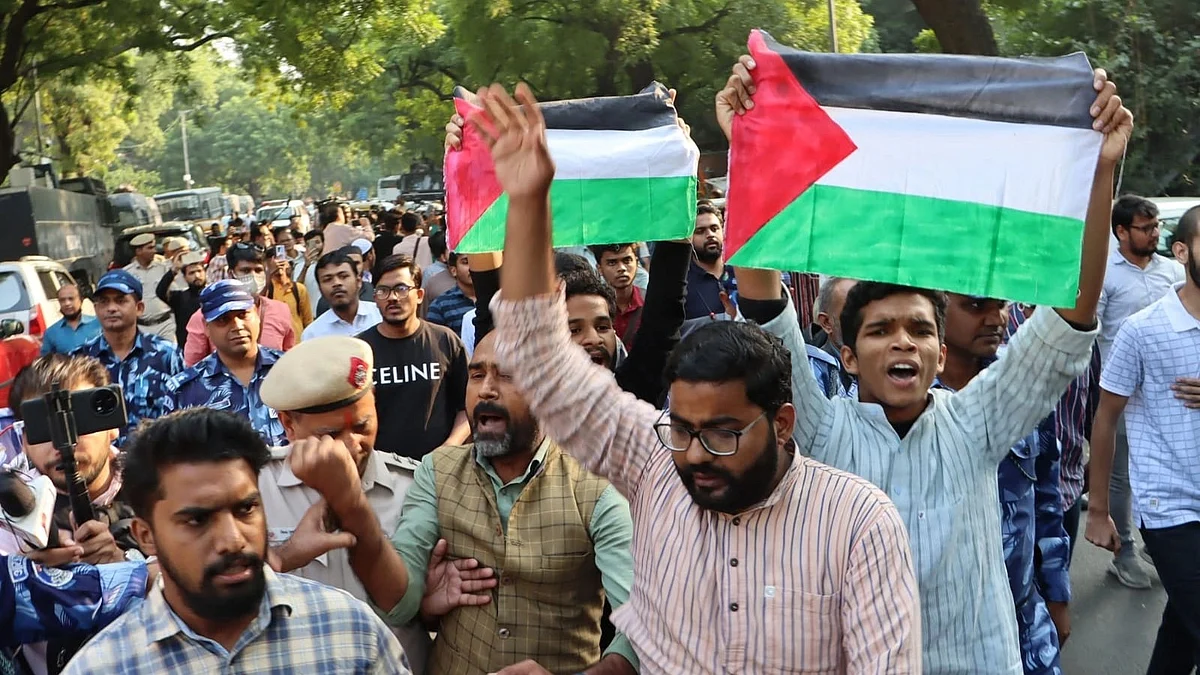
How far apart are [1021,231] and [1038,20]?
1978cm

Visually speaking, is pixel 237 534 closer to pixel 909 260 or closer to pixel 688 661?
pixel 688 661

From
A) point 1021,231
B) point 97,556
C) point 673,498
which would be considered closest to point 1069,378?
point 1021,231

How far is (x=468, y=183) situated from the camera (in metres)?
4.39

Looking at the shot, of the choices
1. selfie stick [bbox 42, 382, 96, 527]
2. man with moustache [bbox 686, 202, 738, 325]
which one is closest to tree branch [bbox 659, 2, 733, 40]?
man with moustache [bbox 686, 202, 738, 325]

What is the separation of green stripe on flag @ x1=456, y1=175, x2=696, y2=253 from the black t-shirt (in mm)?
1534

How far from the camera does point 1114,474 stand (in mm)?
6395

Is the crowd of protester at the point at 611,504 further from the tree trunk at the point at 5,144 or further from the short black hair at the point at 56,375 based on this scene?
the tree trunk at the point at 5,144

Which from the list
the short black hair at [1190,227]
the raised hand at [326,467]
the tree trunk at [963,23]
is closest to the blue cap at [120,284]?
the raised hand at [326,467]

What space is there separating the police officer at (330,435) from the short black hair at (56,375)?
3.41 feet

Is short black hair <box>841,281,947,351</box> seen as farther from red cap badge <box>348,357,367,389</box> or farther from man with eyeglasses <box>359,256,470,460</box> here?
man with eyeglasses <box>359,256,470,460</box>

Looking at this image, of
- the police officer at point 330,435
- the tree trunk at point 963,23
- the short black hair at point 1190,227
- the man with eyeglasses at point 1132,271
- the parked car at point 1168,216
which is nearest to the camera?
the police officer at point 330,435

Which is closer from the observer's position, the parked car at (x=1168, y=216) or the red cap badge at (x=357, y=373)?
the red cap badge at (x=357, y=373)

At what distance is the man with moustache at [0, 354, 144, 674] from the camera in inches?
107

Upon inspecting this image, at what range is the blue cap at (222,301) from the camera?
5332mm
